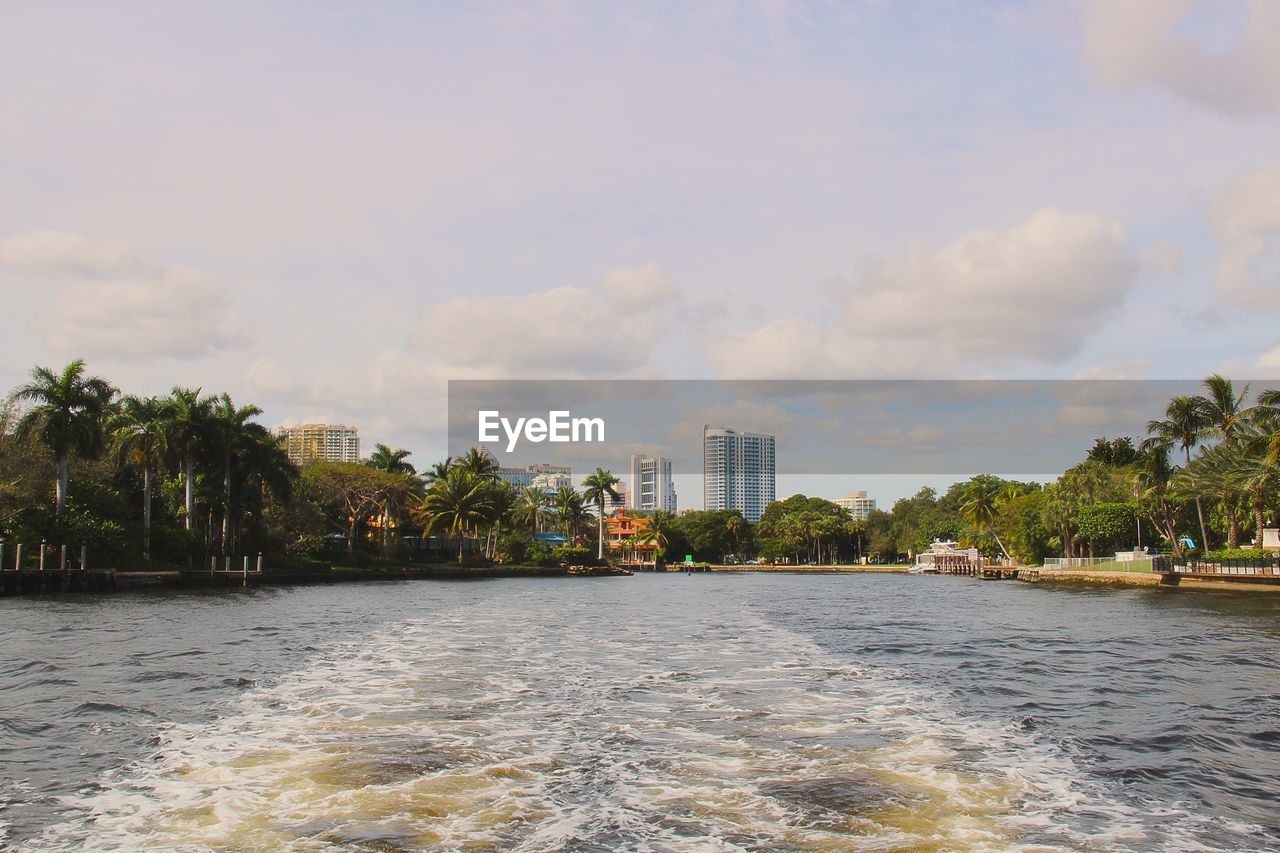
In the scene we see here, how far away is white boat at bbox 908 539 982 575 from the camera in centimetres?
11729

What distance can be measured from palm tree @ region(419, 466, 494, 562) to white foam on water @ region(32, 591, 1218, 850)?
263 ft

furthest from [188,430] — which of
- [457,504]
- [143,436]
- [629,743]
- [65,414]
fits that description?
[629,743]

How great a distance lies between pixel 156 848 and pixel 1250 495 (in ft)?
212

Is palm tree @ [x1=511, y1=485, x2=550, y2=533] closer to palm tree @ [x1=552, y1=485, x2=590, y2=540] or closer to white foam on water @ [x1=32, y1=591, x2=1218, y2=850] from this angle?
palm tree @ [x1=552, y1=485, x2=590, y2=540]

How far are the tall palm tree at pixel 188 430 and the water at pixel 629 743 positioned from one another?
4018cm

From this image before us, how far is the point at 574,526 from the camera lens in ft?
454

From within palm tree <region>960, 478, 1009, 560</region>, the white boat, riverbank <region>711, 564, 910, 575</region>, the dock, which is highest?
palm tree <region>960, 478, 1009, 560</region>

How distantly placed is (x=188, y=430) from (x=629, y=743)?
59.4 m

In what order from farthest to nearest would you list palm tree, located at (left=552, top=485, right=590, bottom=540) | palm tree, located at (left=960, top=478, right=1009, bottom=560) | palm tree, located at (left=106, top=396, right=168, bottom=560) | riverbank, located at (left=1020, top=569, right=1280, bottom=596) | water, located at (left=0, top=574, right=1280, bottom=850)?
palm tree, located at (left=552, top=485, right=590, bottom=540) < palm tree, located at (left=960, top=478, right=1009, bottom=560) < palm tree, located at (left=106, top=396, right=168, bottom=560) < riverbank, located at (left=1020, top=569, right=1280, bottom=596) < water, located at (left=0, top=574, right=1280, bottom=850)

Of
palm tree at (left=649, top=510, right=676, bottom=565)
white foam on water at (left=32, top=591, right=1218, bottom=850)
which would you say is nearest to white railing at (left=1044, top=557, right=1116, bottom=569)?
white foam on water at (left=32, top=591, right=1218, bottom=850)

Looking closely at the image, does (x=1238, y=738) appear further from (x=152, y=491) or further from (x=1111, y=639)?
(x=152, y=491)

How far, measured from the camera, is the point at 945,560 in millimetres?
125750

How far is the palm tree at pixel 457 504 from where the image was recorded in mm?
97188

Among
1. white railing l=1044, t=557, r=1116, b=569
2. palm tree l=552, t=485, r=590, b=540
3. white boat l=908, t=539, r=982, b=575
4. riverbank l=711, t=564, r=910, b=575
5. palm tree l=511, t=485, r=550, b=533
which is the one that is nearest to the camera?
white railing l=1044, t=557, r=1116, b=569
